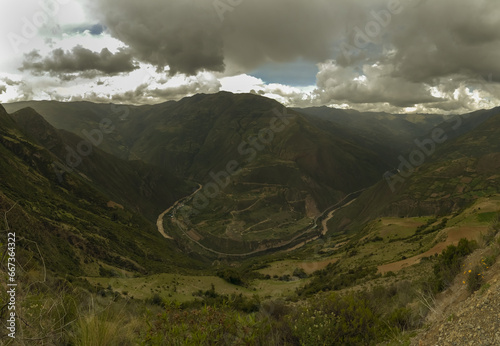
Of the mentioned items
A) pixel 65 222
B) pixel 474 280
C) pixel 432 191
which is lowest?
pixel 432 191

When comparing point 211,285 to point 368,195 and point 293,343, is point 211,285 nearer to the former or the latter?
point 293,343

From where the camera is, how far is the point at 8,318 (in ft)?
11.5

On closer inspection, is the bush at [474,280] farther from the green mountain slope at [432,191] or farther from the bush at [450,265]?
the green mountain slope at [432,191]

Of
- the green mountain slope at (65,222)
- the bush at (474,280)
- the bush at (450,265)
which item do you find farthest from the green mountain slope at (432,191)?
the bush at (474,280)

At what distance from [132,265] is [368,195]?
13457 cm

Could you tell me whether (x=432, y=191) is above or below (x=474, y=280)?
below

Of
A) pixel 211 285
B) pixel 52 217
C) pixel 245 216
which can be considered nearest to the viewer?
pixel 211 285

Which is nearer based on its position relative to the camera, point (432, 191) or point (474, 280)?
point (474, 280)

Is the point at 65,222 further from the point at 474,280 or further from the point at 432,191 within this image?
the point at 432,191

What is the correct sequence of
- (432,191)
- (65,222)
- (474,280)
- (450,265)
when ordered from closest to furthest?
(474,280), (450,265), (65,222), (432,191)

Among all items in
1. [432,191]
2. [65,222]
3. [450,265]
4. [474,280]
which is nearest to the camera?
[474,280]

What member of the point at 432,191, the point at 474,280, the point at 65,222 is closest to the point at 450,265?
the point at 474,280

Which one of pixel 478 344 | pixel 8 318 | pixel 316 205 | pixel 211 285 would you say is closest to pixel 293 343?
pixel 478 344

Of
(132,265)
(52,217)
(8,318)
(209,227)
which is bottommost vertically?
(209,227)
